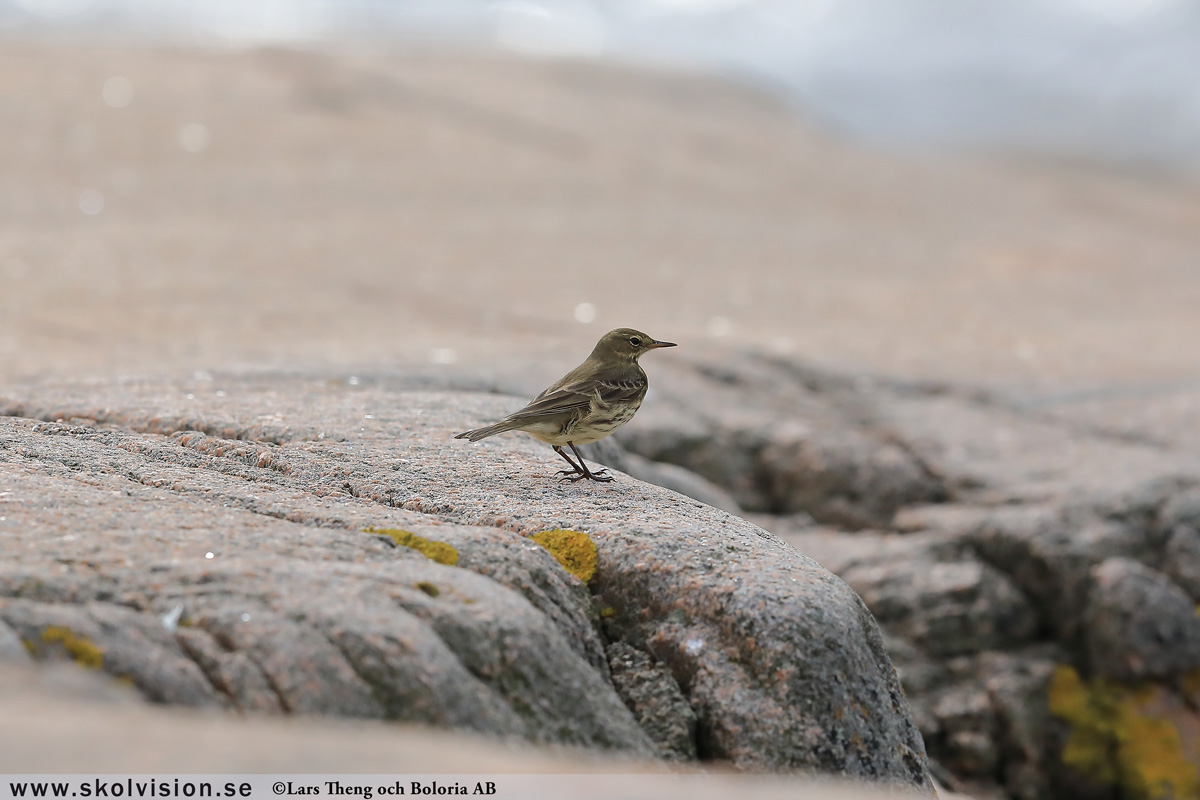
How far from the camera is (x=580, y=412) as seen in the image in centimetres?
483

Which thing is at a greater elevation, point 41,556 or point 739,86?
point 739,86

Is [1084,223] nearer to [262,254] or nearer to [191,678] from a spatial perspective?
[262,254]

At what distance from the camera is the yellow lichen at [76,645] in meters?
2.75

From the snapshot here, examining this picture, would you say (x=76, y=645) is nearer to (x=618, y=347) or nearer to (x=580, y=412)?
(x=580, y=412)

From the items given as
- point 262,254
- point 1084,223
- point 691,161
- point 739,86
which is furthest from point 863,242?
point 739,86

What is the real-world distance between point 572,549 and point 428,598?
77 cm

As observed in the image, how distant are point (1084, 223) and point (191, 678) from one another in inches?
802

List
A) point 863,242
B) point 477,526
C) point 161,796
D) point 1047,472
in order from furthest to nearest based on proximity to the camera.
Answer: point 863,242 < point 1047,472 < point 477,526 < point 161,796

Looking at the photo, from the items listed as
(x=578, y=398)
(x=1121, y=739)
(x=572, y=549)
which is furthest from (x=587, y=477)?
(x=1121, y=739)

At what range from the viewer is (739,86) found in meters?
27.5

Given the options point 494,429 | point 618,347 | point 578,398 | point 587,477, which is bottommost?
point 587,477

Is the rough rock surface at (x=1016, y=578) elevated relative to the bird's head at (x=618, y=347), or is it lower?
lower

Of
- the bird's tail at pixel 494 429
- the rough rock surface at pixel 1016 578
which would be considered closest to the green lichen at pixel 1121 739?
the rough rock surface at pixel 1016 578

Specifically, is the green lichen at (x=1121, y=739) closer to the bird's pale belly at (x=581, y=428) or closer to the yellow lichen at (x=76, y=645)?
the bird's pale belly at (x=581, y=428)
